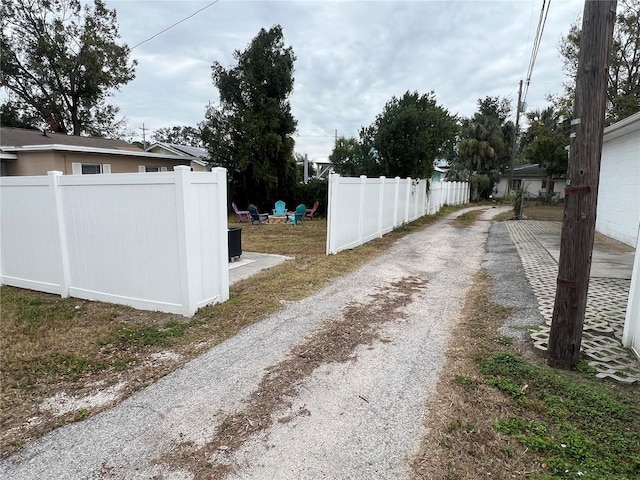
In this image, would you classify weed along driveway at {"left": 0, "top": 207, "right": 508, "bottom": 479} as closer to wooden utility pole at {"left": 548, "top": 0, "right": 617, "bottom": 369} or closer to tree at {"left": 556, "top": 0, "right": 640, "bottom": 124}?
wooden utility pole at {"left": 548, "top": 0, "right": 617, "bottom": 369}

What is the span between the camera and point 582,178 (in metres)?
2.84

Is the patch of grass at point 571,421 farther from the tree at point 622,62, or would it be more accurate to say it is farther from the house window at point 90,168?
the tree at point 622,62

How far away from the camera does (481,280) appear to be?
621 cm

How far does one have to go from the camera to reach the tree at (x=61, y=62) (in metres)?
A: 21.0

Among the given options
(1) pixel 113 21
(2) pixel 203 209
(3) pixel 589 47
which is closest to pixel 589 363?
(3) pixel 589 47

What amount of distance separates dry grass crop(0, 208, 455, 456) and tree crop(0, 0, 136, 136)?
883 inches

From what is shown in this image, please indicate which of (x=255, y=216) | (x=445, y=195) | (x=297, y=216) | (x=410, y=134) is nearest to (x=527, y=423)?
(x=297, y=216)

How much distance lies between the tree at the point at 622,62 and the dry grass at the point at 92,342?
2045 centimetres

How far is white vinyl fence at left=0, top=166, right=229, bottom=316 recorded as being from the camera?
413 centimetres

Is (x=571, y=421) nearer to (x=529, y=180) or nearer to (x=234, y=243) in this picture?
(x=234, y=243)

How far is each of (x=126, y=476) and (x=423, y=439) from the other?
5.56ft

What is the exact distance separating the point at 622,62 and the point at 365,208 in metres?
19.5

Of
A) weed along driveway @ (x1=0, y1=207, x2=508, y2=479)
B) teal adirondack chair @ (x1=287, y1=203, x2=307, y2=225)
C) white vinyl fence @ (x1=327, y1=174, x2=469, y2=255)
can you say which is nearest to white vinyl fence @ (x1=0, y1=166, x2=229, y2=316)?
weed along driveway @ (x1=0, y1=207, x2=508, y2=479)

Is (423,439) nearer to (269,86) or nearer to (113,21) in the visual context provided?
(269,86)
